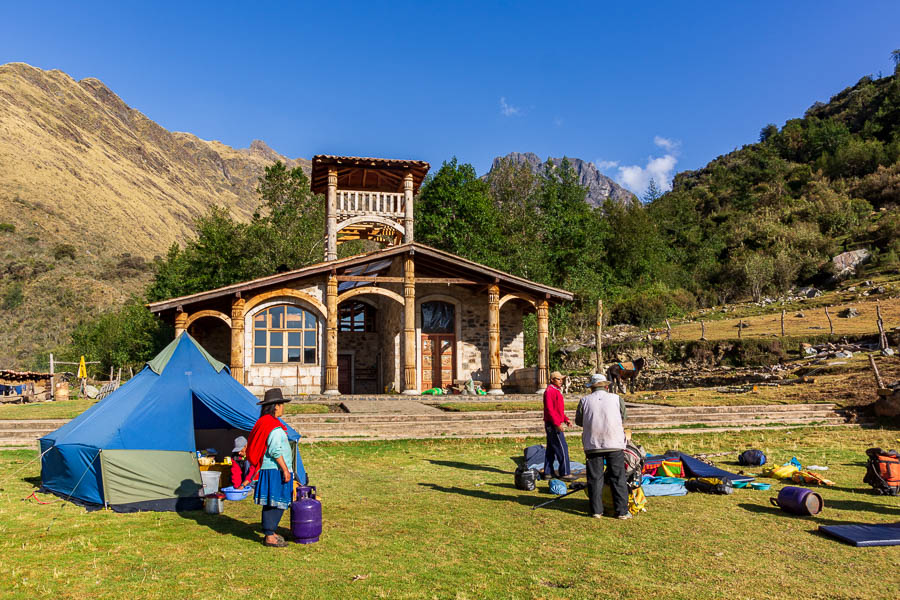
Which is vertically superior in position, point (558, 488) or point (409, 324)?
point (409, 324)

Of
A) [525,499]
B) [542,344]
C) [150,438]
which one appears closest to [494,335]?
[542,344]

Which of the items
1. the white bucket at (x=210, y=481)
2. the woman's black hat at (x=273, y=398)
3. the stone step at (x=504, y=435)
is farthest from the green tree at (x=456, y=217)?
the woman's black hat at (x=273, y=398)

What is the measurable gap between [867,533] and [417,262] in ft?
61.5

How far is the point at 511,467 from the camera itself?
10781 millimetres

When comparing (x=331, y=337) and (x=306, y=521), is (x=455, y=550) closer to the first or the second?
(x=306, y=521)

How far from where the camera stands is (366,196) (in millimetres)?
25797

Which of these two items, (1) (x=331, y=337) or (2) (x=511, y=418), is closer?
(2) (x=511, y=418)

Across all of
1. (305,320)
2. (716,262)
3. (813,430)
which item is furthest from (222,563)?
(716,262)

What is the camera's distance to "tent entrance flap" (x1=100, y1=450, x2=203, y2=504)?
26.4ft

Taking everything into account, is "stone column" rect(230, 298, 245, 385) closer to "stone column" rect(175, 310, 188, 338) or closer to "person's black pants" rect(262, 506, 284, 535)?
"stone column" rect(175, 310, 188, 338)

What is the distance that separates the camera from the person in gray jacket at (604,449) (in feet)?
23.5

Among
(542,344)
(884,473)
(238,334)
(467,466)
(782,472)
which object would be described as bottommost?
(467,466)

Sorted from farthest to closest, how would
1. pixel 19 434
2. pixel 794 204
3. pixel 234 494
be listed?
pixel 794 204 < pixel 19 434 < pixel 234 494

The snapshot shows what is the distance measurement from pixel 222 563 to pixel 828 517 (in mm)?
6299
